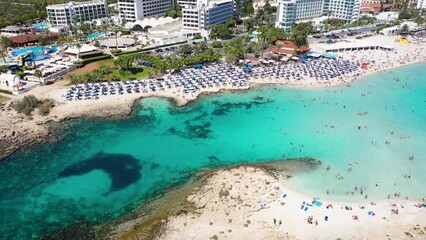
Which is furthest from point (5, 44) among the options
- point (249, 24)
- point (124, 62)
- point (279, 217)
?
point (279, 217)

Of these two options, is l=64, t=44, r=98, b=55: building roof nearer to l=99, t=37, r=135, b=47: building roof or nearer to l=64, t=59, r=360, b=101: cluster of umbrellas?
l=99, t=37, r=135, b=47: building roof

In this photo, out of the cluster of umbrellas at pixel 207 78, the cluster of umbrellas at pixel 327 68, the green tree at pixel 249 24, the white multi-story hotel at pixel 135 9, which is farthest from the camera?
the white multi-story hotel at pixel 135 9

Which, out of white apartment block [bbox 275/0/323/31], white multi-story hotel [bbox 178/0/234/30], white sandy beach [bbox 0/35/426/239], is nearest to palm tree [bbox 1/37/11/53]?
white multi-story hotel [bbox 178/0/234/30]

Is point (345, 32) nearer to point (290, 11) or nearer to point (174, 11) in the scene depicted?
point (290, 11)

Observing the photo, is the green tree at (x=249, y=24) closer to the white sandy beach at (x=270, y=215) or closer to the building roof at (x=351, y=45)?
the building roof at (x=351, y=45)

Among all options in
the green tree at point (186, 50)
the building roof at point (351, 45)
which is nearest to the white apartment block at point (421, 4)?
the building roof at point (351, 45)

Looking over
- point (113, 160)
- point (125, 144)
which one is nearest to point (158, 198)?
point (113, 160)
